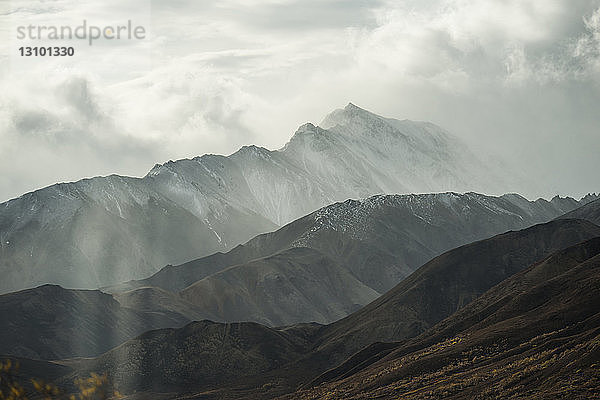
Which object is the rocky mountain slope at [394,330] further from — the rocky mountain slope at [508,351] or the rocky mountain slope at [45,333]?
the rocky mountain slope at [45,333]

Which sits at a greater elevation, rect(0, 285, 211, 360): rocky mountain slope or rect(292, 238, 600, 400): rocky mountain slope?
rect(292, 238, 600, 400): rocky mountain slope

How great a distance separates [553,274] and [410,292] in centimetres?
4915

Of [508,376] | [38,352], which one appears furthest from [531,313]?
[38,352]

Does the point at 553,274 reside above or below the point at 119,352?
above

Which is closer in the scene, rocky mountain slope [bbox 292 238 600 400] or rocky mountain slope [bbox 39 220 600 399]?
rocky mountain slope [bbox 292 238 600 400]

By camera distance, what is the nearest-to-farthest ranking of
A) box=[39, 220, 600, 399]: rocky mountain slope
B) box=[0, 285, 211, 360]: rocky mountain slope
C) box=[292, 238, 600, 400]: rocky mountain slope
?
1. box=[292, 238, 600, 400]: rocky mountain slope
2. box=[39, 220, 600, 399]: rocky mountain slope
3. box=[0, 285, 211, 360]: rocky mountain slope

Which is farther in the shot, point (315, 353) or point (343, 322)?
point (343, 322)

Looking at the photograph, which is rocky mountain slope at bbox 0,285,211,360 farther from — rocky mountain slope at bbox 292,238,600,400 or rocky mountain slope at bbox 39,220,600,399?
rocky mountain slope at bbox 292,238,600,400

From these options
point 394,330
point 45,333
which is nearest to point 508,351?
point 394,330

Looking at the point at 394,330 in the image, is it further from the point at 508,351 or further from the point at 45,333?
the point at 45,333

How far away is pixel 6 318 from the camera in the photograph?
614ft

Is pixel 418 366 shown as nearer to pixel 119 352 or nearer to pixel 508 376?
pixel 508 376

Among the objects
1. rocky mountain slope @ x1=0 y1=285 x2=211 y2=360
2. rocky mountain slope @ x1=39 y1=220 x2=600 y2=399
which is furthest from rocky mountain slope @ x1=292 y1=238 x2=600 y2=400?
rocky mountain slope @ x1=0 y1=285 x2=211 y2=360

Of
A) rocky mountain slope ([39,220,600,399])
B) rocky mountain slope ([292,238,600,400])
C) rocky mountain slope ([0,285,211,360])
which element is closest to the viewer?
rocky mountain slope ([292,238,600,400])
